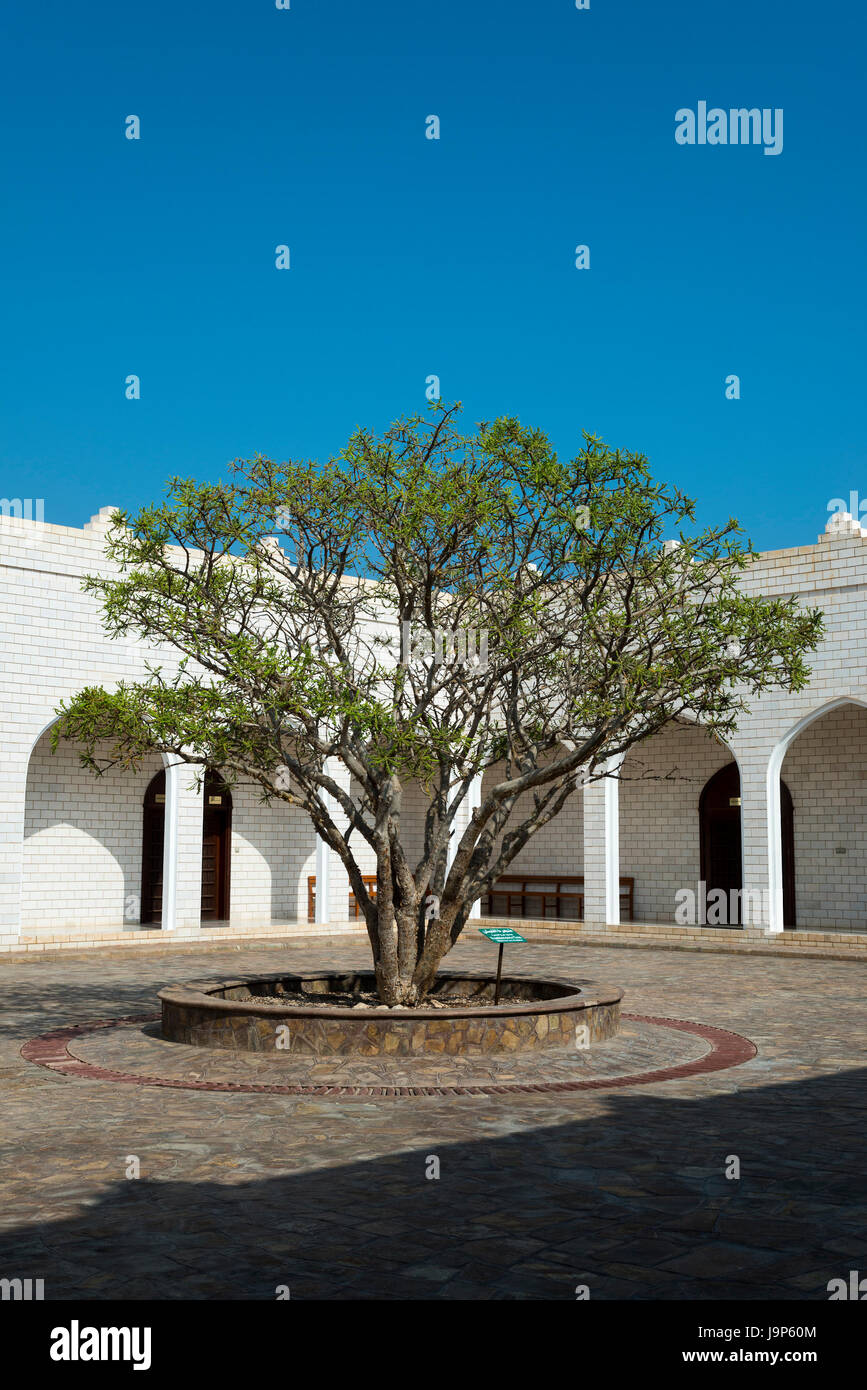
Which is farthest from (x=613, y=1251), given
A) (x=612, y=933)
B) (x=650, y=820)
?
(x=650, y=820)

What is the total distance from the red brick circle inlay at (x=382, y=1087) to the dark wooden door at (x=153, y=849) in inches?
414

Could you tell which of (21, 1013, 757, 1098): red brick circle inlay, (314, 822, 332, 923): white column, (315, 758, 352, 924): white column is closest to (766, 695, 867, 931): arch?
(315, 758, 352, 924): white column

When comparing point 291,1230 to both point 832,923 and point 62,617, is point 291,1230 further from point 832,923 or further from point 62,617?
point 832,923

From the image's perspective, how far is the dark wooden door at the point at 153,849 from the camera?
2083 centimetres

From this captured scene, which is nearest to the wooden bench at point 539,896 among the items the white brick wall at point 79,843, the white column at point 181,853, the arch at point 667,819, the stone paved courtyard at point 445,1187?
the arch at point 667,819

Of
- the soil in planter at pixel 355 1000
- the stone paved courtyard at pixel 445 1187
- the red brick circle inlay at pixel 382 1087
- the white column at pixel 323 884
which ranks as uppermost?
the white column at pixel 323 884

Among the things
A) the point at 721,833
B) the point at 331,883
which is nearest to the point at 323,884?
the point at 331,883

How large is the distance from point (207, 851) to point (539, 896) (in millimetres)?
6629

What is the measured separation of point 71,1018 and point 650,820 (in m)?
13.5

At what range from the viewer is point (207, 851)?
22.0 metres

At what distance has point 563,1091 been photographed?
26.1 ft

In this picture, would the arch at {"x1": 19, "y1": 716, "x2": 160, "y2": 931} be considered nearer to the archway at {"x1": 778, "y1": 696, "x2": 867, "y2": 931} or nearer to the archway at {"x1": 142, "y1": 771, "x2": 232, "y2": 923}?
the archway at {"x1": 142, "y1": 771, "x2": 232, "y2": 923}

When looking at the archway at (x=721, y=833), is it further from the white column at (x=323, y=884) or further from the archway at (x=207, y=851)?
the archway at (x=207, y=851)
